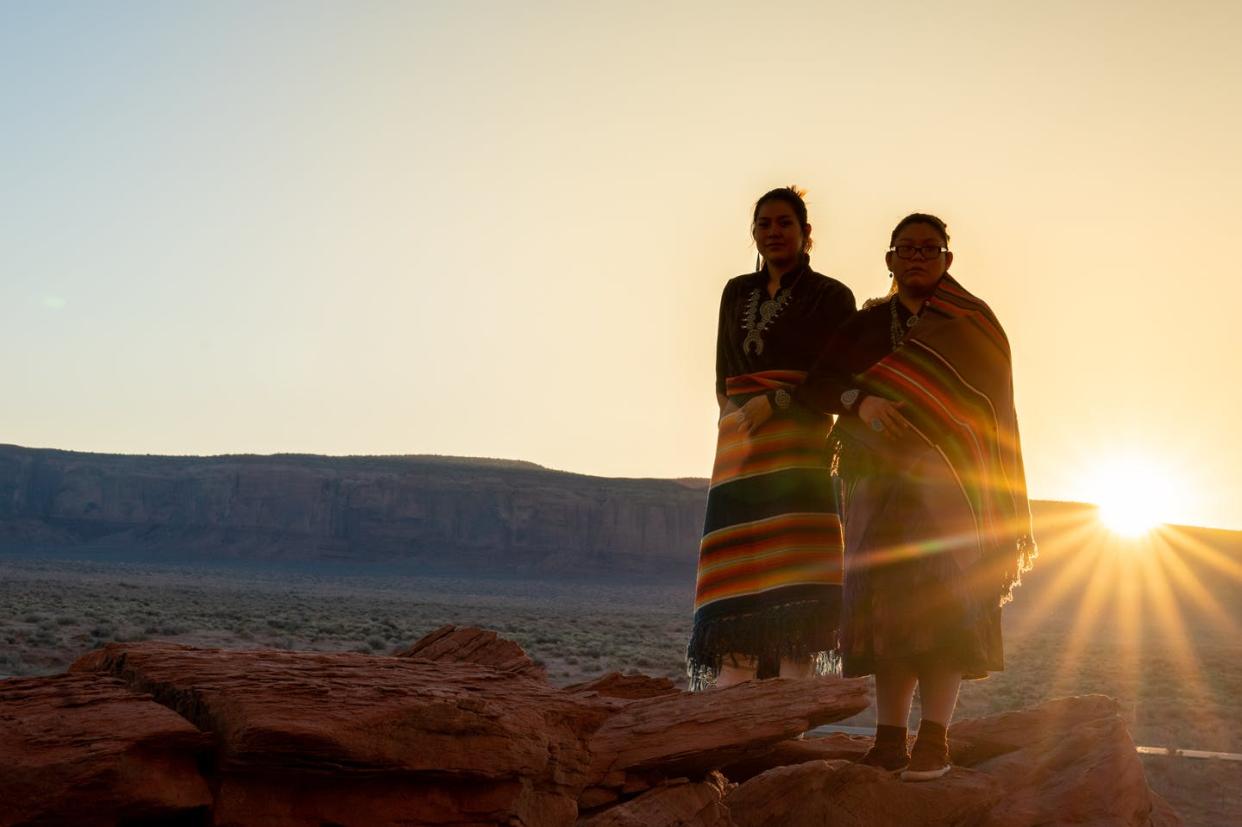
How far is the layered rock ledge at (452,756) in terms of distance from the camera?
3861mm

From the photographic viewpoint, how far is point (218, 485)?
9862 centimetres

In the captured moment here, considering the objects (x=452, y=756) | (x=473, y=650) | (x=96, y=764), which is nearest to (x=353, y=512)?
(x=473, y=650)

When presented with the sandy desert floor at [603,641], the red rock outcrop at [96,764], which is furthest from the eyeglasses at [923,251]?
the sandy desert floor at [603,641]

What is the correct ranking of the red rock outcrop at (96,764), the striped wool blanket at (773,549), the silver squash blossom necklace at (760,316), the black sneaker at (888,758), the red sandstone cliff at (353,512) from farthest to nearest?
1. the red sandstone cliff at (353,512)
2. the silver squash blossom necklace at (760,316)
3. the striped wool blanket at (773,549)
4. the black sneaker at (888,758)
5. the red rock outcrop at (96,764)

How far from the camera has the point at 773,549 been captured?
5.34 m

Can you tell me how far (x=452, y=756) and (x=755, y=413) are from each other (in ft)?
6.70

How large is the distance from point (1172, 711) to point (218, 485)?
89.6 m

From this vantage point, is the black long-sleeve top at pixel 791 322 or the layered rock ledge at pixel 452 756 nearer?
the layered rock ledge at pixel 452 756

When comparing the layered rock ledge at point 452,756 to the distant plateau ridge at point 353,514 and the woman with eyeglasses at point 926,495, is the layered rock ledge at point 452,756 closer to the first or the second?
the woman with eyeglasses at point 926,495

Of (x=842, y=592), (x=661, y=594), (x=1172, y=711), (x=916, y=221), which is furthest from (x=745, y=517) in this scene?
(x=661, y=594)

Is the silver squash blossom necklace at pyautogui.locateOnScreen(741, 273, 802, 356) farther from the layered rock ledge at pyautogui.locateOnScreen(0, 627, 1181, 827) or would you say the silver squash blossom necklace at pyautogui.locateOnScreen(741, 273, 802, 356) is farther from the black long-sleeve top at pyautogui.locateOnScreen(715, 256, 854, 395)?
the layered rock ledge at pyautogui.locateOnScreen(0, 627, 1181, 827)

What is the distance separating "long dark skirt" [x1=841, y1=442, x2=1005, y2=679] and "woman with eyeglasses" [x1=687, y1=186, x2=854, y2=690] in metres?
0.40

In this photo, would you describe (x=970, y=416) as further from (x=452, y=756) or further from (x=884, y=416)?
(x=452, y=756)

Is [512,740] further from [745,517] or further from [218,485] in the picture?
[218,485]
